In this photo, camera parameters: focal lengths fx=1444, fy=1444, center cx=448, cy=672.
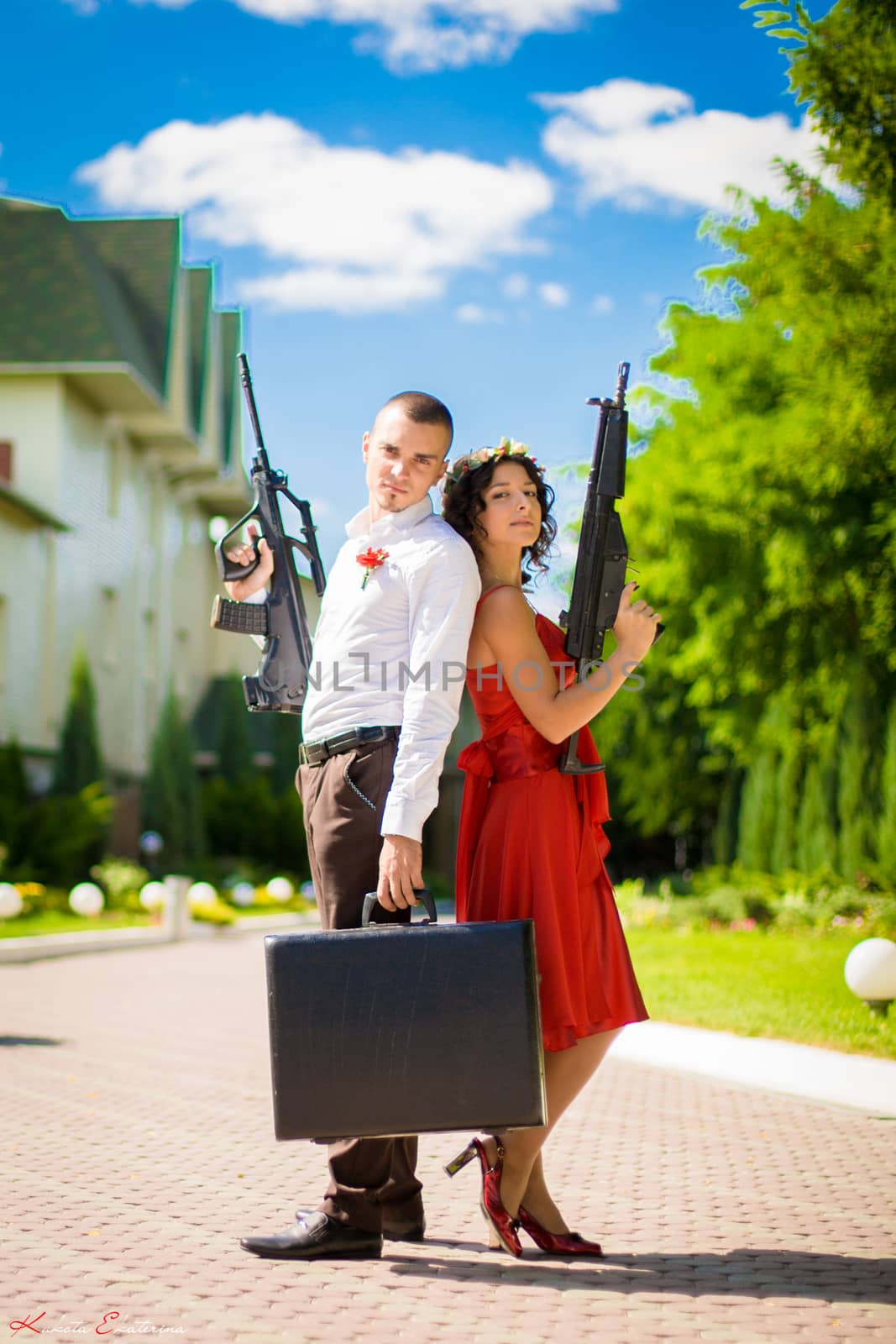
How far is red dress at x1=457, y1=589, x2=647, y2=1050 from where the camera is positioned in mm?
4301

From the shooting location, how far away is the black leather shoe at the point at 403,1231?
453 centimetres

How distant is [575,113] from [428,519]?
11741 mm

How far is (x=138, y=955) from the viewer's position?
18.6 meters

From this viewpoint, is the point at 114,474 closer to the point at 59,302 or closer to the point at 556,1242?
the point at 59,302

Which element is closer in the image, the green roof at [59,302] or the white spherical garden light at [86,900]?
the white spherical garden light at [86,900]

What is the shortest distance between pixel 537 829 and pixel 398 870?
562 mm

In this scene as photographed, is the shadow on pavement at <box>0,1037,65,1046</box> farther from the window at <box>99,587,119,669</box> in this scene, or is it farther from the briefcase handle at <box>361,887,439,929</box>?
the window at <box>99,587,119,669</box>

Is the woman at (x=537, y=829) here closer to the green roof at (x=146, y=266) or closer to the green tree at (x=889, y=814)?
the green tree at (x=889, y=814)

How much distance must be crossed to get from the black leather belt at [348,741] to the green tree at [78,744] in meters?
22.4

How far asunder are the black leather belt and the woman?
0.38 metres

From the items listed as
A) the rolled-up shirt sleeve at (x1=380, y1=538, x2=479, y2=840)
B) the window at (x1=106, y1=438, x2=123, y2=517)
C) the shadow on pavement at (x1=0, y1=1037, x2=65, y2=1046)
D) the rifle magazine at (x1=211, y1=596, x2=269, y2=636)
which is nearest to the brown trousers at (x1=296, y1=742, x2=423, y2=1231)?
the rolled-up shirt sleeve at (x1=380, y1=538, x2=479, y2=840)

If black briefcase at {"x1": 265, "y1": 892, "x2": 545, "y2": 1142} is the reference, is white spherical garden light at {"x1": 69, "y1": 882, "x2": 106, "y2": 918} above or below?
below

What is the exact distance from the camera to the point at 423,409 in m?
4.39

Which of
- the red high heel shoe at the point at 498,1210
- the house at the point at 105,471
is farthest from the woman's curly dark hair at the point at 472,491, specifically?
the house at the point at 105,471
